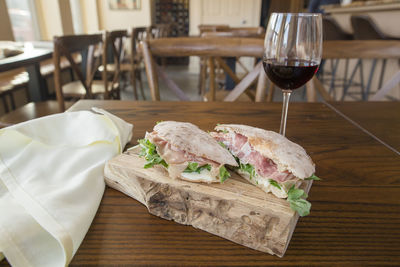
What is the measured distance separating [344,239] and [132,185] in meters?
0.34

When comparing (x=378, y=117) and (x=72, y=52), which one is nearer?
(x=378, y=117)

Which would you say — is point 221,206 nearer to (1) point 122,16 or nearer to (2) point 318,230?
(2) point 318,230

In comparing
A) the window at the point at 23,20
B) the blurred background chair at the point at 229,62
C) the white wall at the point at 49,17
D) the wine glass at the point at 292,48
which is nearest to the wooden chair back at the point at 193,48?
the blurred background chair at the point at 229,62

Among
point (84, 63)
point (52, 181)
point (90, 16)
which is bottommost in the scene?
point (84, 63)

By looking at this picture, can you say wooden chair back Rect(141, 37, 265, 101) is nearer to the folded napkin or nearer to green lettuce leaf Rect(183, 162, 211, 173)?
the folded napkin

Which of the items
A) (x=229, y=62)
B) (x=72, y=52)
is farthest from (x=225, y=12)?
(x=72, y=52)

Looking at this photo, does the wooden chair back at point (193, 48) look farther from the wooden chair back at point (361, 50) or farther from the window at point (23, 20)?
the window at point (23, 20)

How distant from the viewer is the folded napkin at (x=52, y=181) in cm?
36

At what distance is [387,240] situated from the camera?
0.40 meters

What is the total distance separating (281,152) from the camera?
17.6 inches

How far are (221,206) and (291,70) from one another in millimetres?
380

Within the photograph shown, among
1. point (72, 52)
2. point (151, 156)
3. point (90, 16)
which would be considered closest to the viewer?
point (151, 156)

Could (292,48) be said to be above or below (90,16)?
below

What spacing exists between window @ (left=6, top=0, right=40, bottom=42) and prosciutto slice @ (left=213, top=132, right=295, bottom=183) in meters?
4.52
